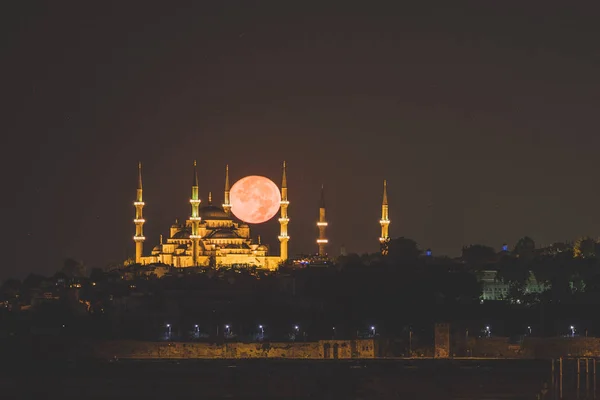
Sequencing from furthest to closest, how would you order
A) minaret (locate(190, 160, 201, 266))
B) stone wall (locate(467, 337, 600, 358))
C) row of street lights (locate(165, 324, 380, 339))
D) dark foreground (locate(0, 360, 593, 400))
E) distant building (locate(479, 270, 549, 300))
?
minaret (locate(190, 160, 201, 266)) < distant building (locate(479, 270, 549, 300)) < row of street lights (locate(165, 324, 380, 339)) < stone wall (locate(467, 337, 600, 358)) < dark foreground (locate(0, 360, 593, 400))

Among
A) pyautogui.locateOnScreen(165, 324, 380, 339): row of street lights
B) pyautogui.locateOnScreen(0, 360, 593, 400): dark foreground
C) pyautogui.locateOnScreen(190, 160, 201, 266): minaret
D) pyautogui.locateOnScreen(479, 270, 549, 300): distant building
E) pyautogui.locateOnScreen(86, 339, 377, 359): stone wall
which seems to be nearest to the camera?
pyautogui.locateOnScreen(0, 360, 593, 400): dark foreground

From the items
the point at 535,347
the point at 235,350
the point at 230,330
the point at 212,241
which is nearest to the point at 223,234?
the point at 212,241

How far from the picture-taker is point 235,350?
345 feet

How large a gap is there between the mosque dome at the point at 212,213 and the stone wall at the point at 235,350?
193 ft

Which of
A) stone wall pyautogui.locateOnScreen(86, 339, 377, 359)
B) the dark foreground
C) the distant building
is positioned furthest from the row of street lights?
the distant building

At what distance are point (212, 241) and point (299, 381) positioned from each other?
7886 cm

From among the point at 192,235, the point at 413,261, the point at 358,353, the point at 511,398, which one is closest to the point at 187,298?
the point at 413,261

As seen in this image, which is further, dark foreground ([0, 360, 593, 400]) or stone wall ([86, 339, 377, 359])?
stone wall ([86, 339, 377, 359])

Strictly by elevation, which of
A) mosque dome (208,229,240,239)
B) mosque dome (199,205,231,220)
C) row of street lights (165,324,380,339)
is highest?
mosque dome (199,205,231,220)

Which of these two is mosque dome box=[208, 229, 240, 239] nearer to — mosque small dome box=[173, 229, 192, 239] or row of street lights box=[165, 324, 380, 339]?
mosque small dome box=[173, 229, 192, 239]

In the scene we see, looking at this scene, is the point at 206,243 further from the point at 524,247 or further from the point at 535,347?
the point at 535,347

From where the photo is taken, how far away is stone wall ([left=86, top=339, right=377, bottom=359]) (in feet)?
336

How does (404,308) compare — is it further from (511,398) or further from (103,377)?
(511,398)

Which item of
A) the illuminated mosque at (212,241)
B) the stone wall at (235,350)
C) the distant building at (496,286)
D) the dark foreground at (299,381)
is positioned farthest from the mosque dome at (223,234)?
the dark foreground at (299,381)
